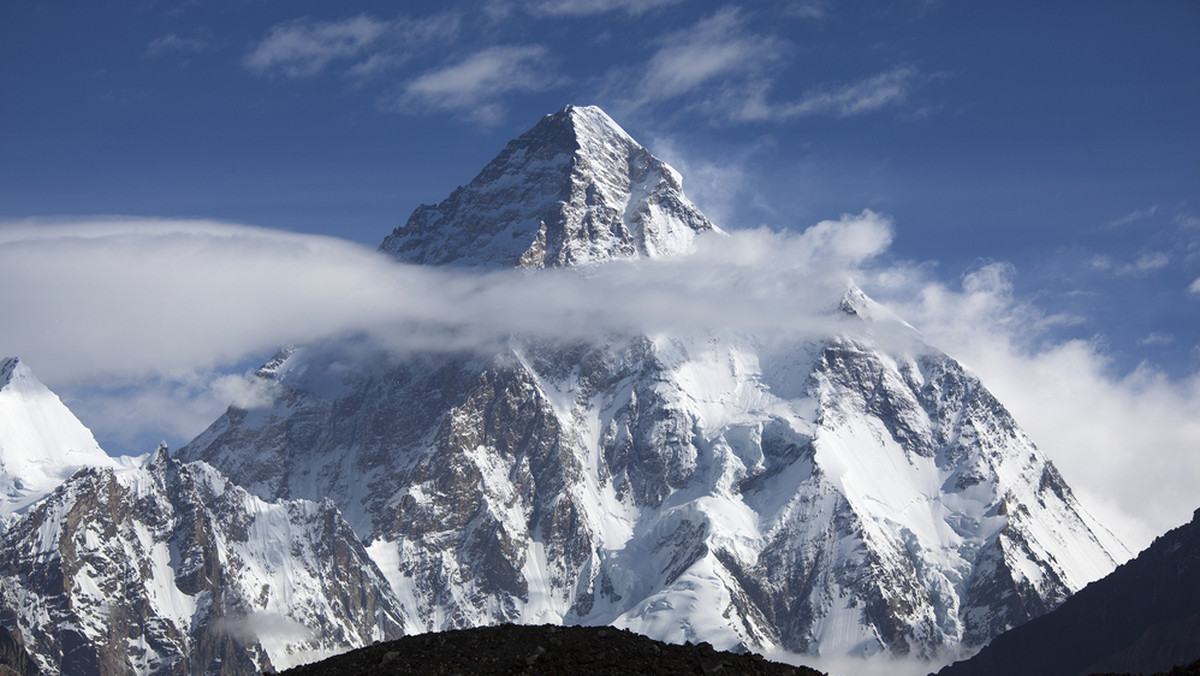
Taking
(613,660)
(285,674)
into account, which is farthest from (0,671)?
(613,660)

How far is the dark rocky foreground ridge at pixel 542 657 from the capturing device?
6056 centimetres

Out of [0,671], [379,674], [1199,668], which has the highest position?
[0,671]

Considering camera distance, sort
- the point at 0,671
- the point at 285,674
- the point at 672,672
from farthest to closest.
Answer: the point at 0,671 → the point at 285,674 → the point at 672,672

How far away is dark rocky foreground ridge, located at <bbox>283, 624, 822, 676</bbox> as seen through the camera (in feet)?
199

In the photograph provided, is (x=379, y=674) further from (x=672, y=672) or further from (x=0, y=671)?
(x=0, y=671)

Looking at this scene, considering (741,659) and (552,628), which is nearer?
(741,659)

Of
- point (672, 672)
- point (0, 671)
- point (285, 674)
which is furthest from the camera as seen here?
point (0, 671)

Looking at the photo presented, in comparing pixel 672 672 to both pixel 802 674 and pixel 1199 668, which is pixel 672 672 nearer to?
pixel 802 674

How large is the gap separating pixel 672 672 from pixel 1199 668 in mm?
24428

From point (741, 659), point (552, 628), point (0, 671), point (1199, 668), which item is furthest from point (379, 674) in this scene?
point (0, 671)

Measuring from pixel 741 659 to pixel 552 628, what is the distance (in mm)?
10258

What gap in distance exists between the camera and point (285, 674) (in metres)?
64.7

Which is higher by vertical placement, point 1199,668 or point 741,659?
point 741,659

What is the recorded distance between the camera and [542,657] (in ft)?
202
